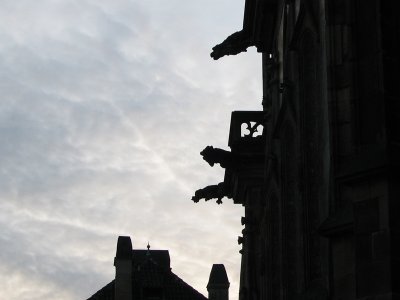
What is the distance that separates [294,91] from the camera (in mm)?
18625

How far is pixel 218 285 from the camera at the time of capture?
6762cm

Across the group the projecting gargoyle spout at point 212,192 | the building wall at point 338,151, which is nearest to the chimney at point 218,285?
the projecting gargoyle spout at point 212,192

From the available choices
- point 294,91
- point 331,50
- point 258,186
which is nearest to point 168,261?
point 258,186

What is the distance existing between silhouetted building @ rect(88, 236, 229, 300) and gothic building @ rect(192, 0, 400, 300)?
89.5 ft

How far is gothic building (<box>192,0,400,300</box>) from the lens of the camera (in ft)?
39.5

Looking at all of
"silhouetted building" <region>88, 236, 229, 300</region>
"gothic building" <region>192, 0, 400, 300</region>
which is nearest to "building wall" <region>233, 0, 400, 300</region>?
"gothic building" <region>192, 0, 400, 300</region>

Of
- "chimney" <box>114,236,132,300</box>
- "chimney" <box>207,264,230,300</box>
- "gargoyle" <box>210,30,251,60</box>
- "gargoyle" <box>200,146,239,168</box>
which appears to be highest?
"chimney" <box>207,264,230,300</box>

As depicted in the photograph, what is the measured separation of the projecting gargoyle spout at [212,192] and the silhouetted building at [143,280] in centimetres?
2454

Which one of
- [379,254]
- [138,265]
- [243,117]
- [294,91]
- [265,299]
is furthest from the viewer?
[138,265]

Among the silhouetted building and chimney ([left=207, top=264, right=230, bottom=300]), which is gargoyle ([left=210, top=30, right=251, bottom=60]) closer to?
the silhouetted building

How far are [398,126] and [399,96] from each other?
0.30 meters

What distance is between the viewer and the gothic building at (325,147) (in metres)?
12.0

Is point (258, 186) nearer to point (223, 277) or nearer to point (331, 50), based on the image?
point (331, 50)

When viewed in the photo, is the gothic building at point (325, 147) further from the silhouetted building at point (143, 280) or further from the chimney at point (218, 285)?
the chimney at point (218, 285)
